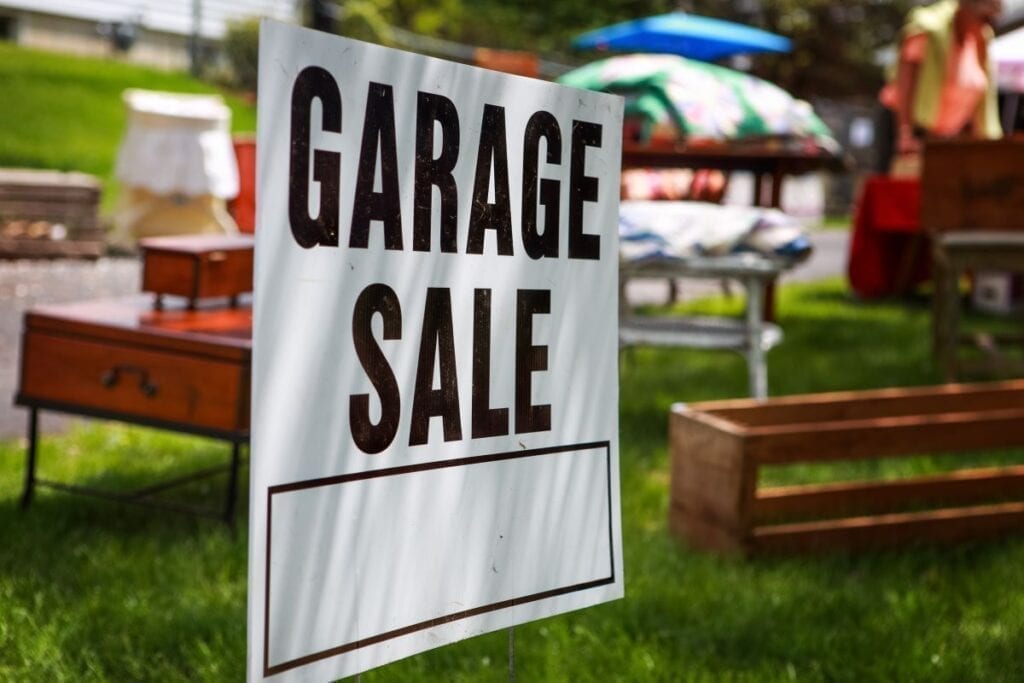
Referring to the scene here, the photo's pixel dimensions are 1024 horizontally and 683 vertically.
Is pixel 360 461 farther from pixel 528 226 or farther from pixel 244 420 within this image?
pixel 244 420

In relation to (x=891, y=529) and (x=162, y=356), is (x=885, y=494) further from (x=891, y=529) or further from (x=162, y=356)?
(x=162, y=356)

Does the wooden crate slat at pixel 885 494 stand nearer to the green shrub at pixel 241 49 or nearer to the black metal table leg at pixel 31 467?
the black metal table leg at pixel 31 467

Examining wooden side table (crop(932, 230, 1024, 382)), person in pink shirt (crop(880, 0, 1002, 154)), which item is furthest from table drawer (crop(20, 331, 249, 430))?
person in pink shirt (crop(880, 0, 1002, 154))

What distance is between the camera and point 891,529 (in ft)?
10.5

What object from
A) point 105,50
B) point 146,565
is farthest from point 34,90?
point 146,565

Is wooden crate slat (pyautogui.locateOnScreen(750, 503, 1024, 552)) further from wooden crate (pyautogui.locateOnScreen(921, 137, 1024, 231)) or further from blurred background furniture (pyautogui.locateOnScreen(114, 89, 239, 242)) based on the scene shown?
blurred background furniture (pyautogui.locateOnScreen(114, 89, 239, 242))

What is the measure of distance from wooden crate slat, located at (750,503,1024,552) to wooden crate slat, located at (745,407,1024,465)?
169mm

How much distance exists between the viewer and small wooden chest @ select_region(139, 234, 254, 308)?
3.23 meters

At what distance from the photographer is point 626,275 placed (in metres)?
4.27

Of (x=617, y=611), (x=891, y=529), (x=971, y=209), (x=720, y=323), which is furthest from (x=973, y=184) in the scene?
(x=617, y=611)

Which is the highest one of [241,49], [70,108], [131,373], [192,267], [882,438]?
[241,49]

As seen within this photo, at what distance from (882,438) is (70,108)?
1367cm

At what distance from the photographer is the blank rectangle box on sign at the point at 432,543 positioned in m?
1.36

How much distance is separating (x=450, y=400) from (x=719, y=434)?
1.67m
